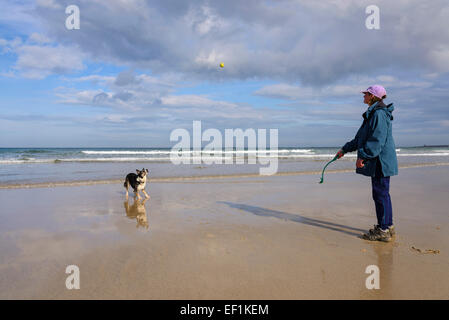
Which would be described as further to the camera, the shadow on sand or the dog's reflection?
the dog's reflection

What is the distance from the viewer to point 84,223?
4961 millimetres

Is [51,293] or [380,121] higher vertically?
[380,121]

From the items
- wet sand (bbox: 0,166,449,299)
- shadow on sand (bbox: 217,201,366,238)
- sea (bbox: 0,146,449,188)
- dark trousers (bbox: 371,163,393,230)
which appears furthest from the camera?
sea (bbox: 0,146,449,188)

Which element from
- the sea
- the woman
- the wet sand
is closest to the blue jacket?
the woman

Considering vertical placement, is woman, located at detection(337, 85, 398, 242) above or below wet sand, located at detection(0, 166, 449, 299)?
above

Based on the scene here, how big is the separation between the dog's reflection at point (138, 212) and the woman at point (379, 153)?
343 cm

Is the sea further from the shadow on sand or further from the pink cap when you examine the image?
the pink cap

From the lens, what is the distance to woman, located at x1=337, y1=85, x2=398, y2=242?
3812mm

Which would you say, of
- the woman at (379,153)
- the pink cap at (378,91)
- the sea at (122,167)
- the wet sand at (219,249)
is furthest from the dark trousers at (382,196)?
the sea at (122,167)

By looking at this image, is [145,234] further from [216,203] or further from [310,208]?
[310,208]

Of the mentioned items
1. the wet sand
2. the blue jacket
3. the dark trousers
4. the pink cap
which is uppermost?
the pink cap

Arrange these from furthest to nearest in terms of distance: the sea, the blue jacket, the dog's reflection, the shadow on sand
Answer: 1. the sea
2. the dog's reflection
3. the shadow on sand
4. the blue jacket

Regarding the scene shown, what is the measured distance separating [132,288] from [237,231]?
2.08 m
